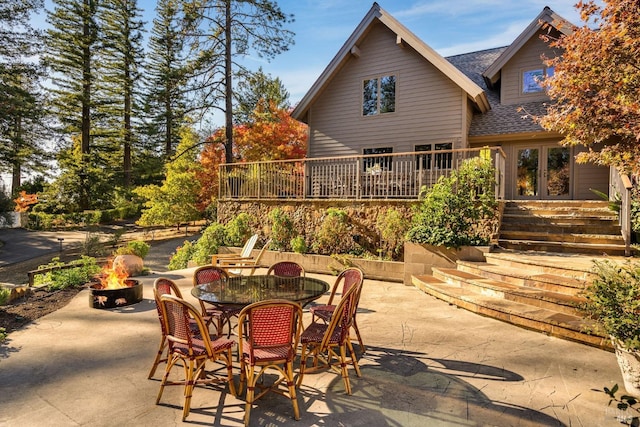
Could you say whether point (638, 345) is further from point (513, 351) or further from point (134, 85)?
point (134, 85)

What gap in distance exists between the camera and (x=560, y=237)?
7.75 m

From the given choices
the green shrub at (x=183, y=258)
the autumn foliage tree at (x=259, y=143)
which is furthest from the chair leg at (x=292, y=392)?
the autumn foliage tree at (x=259, y=143)

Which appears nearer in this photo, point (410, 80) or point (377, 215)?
point (377, 215)

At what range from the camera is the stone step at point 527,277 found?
5.19 m

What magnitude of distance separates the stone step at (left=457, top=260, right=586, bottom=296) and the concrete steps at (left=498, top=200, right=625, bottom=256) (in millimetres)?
1554

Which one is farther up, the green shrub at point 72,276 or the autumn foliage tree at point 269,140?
the autumn foliage tree at point 269,140

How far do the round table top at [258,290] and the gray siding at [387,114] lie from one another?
8.99 m

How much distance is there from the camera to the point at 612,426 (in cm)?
259

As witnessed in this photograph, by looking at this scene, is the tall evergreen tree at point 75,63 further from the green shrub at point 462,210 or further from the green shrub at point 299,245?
the green shrub at point 462,210

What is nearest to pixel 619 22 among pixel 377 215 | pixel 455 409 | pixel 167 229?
pixel 455 409

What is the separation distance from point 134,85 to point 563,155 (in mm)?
26396

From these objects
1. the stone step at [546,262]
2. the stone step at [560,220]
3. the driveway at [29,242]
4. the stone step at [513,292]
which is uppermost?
the stone step at [560,220]

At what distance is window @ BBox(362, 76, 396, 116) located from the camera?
40.9ft

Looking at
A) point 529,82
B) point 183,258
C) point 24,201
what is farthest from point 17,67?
point 529,82
